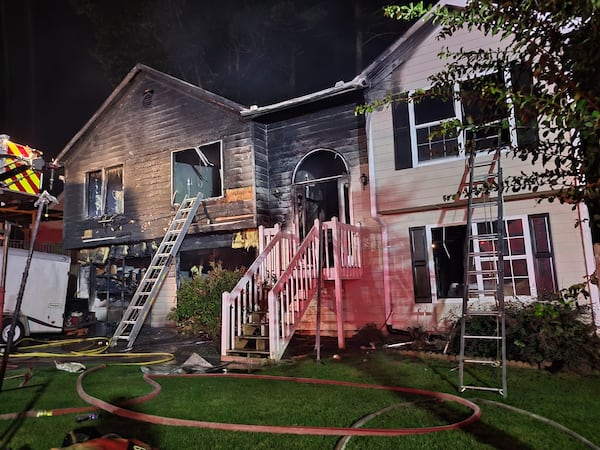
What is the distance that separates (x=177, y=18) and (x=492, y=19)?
22.3 meters

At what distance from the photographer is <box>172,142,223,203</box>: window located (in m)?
12.5

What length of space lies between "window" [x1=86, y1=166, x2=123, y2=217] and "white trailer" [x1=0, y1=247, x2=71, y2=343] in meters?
2.37

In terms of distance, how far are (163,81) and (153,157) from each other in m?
2.40

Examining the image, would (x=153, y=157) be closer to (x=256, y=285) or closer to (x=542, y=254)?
(x=256, y=285)

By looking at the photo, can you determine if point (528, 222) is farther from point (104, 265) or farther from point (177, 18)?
point (177, 18)

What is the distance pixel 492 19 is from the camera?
2.56 m

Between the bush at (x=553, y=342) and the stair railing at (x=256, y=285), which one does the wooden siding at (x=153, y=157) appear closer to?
the stair railing at (x=256, y=285)

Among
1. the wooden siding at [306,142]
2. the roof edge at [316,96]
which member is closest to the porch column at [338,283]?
the wooden siding at [306,142]

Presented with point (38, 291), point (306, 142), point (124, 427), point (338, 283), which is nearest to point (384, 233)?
point (338, 283)

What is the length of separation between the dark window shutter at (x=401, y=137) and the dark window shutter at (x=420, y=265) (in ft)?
4.87

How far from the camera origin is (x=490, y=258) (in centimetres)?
840

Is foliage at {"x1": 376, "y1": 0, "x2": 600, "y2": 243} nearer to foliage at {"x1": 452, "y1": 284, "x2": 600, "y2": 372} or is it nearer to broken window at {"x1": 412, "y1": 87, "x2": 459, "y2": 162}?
foliage at {"x1": 452, "y1": 284, "x2": 600, "y2": 372}

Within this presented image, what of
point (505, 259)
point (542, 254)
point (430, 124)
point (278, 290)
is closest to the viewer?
point (278, 290)

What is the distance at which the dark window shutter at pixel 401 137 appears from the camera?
30.0 ft
